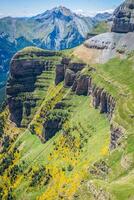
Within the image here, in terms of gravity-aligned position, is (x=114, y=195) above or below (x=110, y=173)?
above

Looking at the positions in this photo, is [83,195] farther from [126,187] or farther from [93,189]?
[126,187]

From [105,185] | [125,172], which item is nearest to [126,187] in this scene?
[105,185]

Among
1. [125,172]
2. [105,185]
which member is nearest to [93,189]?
[105,185]

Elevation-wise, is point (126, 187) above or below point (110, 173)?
above

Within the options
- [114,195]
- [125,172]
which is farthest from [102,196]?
[125,172]

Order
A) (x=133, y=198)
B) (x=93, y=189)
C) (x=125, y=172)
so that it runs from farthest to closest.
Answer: (x=125, y=172), (x=93, y=189), (x=133, y=198)

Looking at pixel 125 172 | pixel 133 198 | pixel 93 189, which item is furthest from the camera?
pixel 125 172

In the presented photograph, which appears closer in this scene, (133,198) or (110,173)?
(133,198)

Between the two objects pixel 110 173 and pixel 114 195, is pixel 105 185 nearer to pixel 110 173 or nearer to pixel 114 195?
pixel 114 195

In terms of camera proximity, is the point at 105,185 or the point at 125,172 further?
the point at 125,172
